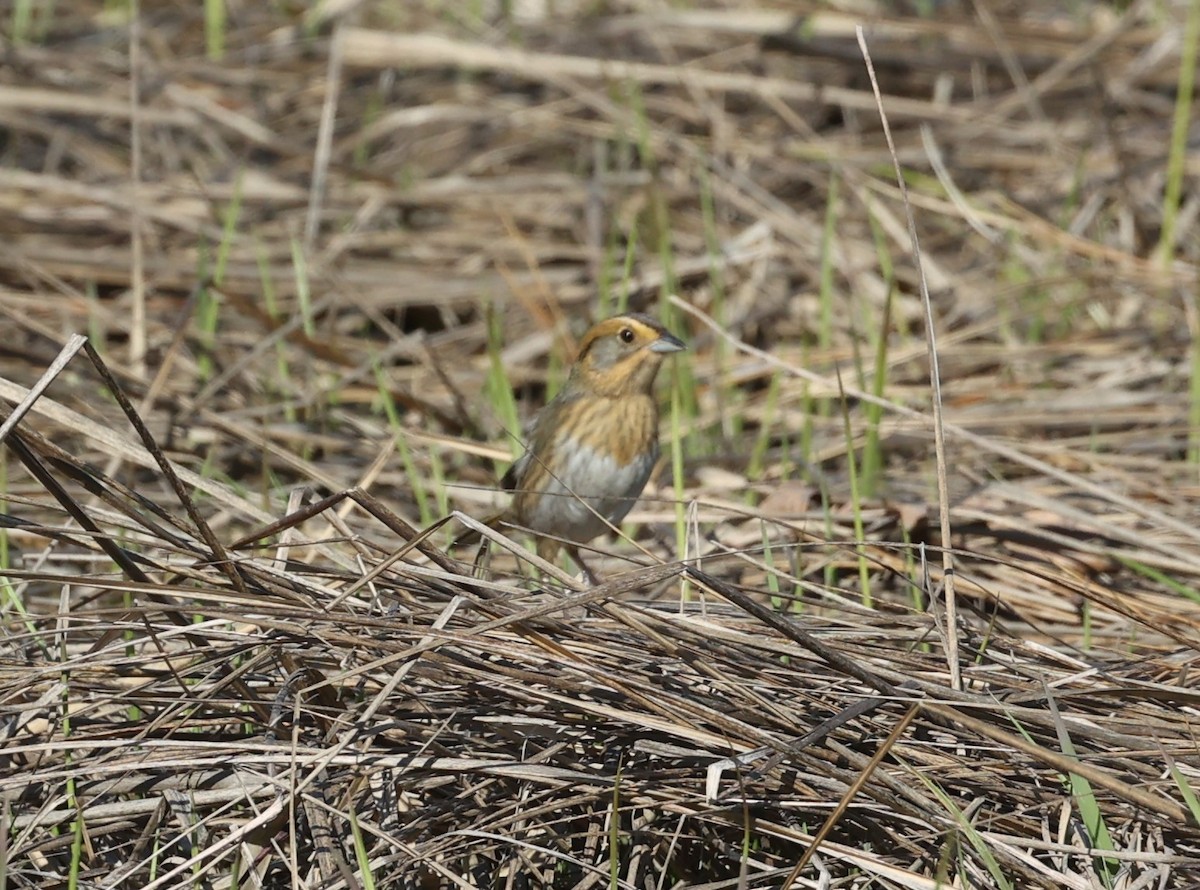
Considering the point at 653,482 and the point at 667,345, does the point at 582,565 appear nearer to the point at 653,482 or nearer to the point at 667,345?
the point at 667,345

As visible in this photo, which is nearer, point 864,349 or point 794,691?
point 794,691

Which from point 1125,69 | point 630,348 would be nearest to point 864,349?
point 630,348

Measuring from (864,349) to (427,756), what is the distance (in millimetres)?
3553

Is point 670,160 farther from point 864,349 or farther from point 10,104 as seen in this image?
point 10,104

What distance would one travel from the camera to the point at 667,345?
185 inches

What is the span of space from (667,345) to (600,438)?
1.07ft

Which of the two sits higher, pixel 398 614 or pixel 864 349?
pixel 398 614

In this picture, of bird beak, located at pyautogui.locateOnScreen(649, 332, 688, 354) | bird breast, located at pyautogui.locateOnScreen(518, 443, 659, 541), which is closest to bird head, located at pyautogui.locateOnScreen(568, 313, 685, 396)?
bird beak, located at pyautogui.locateOnScreen(649, 332, 688, 354)

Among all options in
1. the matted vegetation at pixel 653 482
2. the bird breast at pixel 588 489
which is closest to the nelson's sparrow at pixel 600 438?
the bird breast at pixel 588 489

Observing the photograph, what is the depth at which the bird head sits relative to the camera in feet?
15.6

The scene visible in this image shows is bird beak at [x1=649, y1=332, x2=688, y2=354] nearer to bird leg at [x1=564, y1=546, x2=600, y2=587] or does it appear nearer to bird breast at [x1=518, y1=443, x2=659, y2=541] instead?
bird breast at [x1=518, y1=443, x2=659, y2=541]

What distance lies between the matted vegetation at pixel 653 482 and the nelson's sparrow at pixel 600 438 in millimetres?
166

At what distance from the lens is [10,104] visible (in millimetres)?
7121

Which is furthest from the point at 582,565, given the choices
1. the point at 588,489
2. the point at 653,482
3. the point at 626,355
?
the point at 653,482
